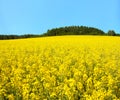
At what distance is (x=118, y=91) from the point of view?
868cm

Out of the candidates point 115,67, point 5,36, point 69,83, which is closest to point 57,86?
point 69,83

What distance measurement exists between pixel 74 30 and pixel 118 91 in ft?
162

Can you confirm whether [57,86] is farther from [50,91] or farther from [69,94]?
[69,94]

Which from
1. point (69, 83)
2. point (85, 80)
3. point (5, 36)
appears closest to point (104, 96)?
point (69, 83)

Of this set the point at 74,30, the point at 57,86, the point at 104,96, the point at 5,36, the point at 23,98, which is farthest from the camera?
the point at 74,30

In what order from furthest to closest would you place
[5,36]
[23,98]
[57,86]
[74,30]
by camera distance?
[74,30]
[5,36]
[57,86]
[23,98]

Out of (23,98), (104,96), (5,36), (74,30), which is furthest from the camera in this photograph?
(74,30)

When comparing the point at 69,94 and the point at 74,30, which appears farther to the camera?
the point at 74,30

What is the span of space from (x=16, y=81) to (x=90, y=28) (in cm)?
5014

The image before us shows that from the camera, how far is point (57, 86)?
8.60m

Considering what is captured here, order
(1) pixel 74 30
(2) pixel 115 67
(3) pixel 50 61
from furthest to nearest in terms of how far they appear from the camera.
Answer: (1) pixel 74 30 → (3) pixel 50 61 → (2) pixel 115 67

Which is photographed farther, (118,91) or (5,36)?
(5,36)

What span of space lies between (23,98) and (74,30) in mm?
50103

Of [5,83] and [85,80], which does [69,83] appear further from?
[5,83]
